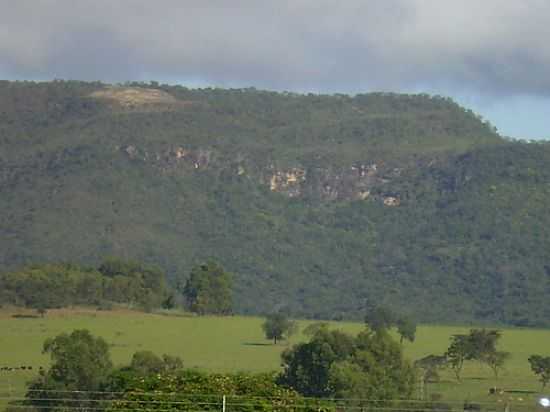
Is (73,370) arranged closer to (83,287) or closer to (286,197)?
(83,287)

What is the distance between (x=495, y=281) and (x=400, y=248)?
1570 cm

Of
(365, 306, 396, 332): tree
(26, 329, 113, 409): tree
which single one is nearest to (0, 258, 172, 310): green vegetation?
(365, 306, 396, 332): tree

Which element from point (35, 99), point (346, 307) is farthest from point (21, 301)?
point (35, 99)

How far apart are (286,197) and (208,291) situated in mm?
53963

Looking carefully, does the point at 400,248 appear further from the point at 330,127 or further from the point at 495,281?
the point at 330,127

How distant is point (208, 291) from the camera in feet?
288

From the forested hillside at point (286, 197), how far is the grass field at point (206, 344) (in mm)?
23907

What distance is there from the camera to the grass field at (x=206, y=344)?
5166 centimetres

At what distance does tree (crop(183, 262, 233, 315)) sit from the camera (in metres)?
86.3

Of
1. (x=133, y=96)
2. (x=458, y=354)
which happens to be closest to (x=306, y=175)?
(x=133, y=96)

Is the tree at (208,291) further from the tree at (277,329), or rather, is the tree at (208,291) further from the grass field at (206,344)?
the tree at (277,329)

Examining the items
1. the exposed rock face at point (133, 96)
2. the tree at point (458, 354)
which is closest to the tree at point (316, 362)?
the tree at point (458, 354)

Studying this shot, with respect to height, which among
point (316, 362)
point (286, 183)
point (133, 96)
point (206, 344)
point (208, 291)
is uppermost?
point (133, 96)

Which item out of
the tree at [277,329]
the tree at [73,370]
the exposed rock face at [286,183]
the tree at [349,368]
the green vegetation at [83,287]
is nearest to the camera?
the tree at [73,370]
